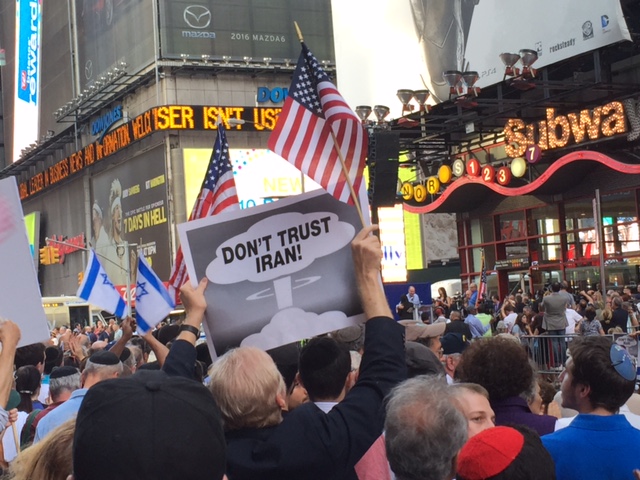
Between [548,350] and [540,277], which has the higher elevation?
[540,277]

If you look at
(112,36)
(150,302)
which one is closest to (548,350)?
(150,302)

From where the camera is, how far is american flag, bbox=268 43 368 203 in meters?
5.95

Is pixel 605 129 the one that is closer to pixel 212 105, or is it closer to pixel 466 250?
pixel 466 250

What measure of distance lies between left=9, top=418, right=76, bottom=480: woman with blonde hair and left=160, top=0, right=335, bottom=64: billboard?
5174 cm

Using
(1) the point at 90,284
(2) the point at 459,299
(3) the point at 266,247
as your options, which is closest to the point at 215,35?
(2) the point at 459,299

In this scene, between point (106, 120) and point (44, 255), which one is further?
point (106, 120)

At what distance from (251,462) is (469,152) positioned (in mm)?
31402

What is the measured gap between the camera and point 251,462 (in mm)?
3596

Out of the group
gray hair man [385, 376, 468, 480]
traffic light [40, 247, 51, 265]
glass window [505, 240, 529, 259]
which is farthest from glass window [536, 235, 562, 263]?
traffic light [40, 247, 51, 265]

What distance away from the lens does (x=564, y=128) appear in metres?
27.6

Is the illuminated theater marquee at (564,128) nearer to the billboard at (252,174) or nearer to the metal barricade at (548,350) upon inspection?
the metal barricade at (548,350)

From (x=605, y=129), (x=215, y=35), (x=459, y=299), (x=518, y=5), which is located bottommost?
(x=459, y=299)

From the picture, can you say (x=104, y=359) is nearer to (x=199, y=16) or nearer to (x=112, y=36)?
(x=199, y=16)

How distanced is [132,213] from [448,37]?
2993 cm
